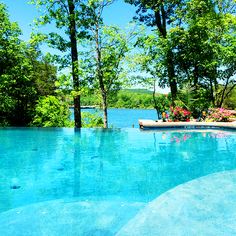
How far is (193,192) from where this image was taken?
4691 millimetres

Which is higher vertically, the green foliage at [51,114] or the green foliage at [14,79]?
the green foliage at [14,79]

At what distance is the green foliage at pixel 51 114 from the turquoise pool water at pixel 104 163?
3461 millimetres

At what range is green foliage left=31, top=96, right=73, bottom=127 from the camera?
597 inches

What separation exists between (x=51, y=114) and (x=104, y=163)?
8.84m

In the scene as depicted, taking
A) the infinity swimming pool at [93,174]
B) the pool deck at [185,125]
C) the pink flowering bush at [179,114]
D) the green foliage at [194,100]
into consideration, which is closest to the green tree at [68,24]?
the pool deck at [185,125]

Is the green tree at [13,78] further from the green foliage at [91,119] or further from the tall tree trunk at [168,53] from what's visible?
the tall tree trunk at [168,53]

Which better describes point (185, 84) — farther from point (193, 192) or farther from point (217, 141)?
point (193, 192)

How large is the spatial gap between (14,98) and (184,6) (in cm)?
1096

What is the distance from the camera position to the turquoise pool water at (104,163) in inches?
202

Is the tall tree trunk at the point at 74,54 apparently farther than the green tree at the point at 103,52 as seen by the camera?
No

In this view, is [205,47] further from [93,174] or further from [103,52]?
[93,174]

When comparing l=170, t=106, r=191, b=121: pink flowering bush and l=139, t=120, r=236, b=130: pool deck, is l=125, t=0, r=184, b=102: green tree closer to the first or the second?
l=170, t=106, r=191, b=121: pink flowering bush

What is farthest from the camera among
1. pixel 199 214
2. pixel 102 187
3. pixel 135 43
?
pixel 135 43

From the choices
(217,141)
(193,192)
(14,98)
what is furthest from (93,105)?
(193,192)
